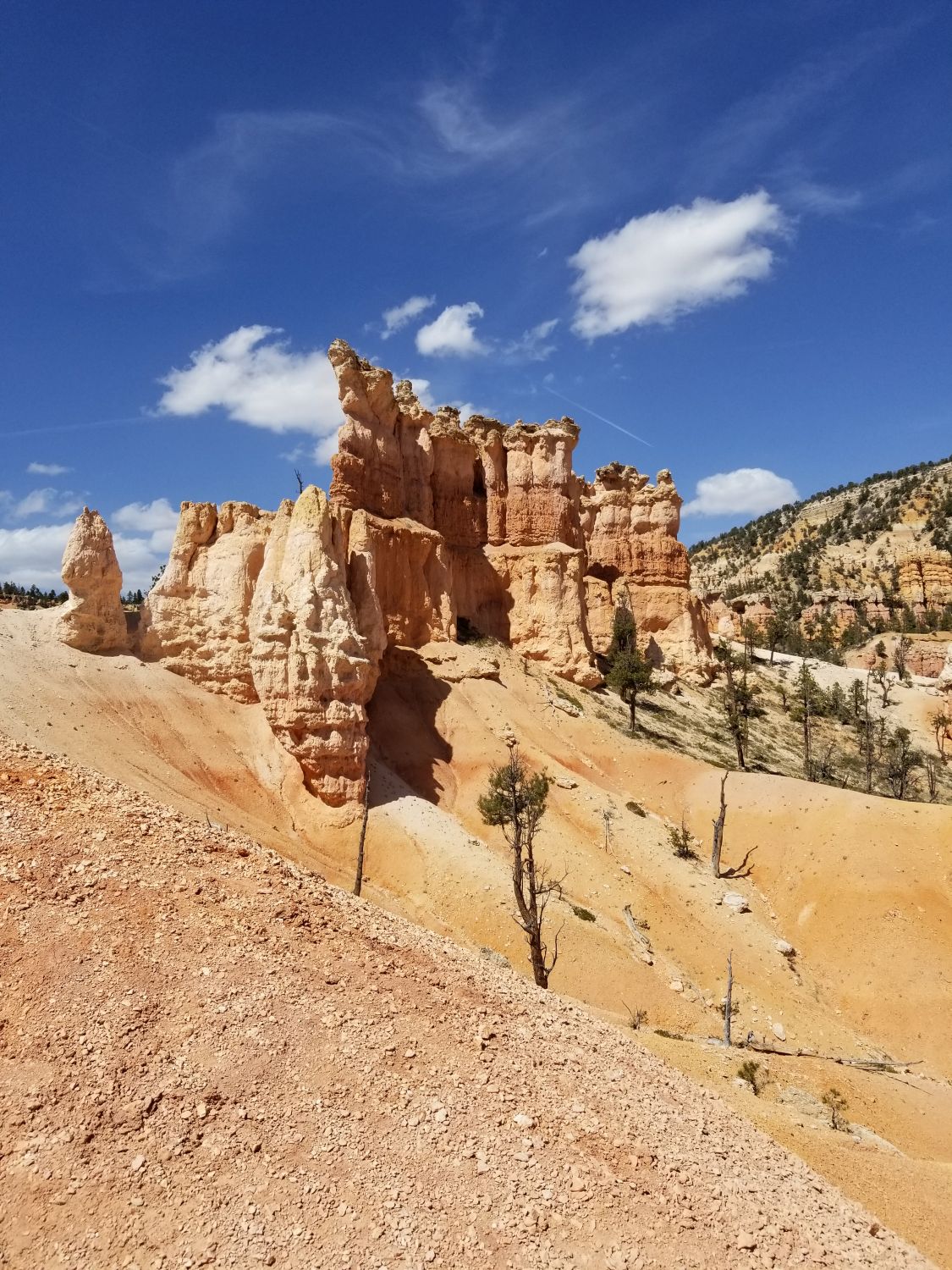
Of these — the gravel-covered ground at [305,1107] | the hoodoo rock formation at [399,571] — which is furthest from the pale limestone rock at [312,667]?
the gravel-covered ground at [305,1107]

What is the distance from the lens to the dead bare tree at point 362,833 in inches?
876

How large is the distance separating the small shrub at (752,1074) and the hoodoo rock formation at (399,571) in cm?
1554

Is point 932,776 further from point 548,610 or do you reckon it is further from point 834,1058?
point 834,1058

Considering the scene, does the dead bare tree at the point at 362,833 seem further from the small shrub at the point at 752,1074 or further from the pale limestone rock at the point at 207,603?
the small shrub at the point at 752,1074

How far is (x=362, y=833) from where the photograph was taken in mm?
23531

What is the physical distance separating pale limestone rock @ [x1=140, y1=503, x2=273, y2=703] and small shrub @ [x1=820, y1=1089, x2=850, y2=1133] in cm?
2153

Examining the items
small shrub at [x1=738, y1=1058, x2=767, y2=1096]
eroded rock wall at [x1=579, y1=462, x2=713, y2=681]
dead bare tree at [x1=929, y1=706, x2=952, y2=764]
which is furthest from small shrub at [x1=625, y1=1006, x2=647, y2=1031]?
dead bare tree at [x1=929, y1=706, x2=952, y2=764]

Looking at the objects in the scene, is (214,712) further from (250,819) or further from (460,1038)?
(460,1038)

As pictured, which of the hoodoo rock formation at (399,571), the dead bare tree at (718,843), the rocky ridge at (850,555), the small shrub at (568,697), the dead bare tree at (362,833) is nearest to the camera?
the dead bare tree at (362,833)

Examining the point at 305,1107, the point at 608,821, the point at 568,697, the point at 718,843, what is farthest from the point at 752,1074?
the point at 568,697

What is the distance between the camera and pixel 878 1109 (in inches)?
677

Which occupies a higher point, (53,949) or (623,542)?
(623,542)

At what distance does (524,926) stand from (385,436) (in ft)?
103

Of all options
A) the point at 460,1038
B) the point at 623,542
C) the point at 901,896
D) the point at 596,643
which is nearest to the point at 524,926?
the point at 460,1038
